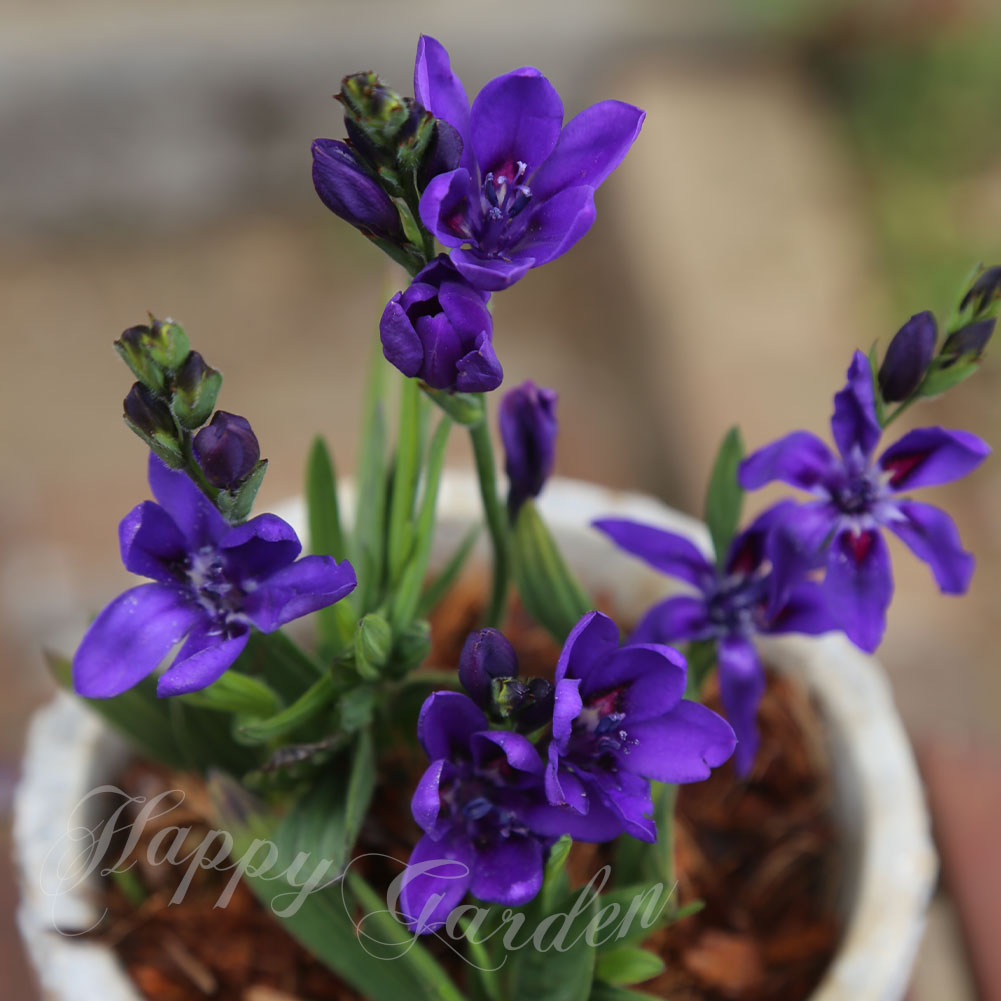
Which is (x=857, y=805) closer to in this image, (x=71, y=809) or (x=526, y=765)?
(x=526, y=765)

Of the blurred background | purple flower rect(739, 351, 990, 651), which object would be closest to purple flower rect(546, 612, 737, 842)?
purple flower rect(739, 351, 990, 651)

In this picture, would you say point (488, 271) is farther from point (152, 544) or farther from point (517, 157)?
point (152, 544)

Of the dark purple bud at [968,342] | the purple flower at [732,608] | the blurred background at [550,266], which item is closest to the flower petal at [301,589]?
the purple flower at [732,608]

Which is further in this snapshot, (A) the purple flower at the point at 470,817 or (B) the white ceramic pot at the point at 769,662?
(B) the white ceramic pot at the point at 769,662

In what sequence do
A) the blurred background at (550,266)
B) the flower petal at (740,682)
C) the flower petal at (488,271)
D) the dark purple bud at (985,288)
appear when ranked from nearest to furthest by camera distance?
the flower petal at (488,271) → the dark purple bud at (985,288) → the flower petal at (740,682) → the blurred background at (550,266)

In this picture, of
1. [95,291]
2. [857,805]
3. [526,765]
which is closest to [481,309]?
[526,765]

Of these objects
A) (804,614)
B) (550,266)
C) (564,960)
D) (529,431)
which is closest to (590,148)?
(529,431)

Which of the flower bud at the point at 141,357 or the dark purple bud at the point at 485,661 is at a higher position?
the flower bud at the point at 141,357

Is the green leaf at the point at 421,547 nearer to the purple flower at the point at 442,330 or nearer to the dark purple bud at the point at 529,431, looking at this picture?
the dark purple bud at the point at 529,431

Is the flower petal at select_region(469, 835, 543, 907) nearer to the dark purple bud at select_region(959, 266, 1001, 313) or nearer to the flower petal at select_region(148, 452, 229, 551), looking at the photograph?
the flower petal at select_region(148, 452, 229, 551)
